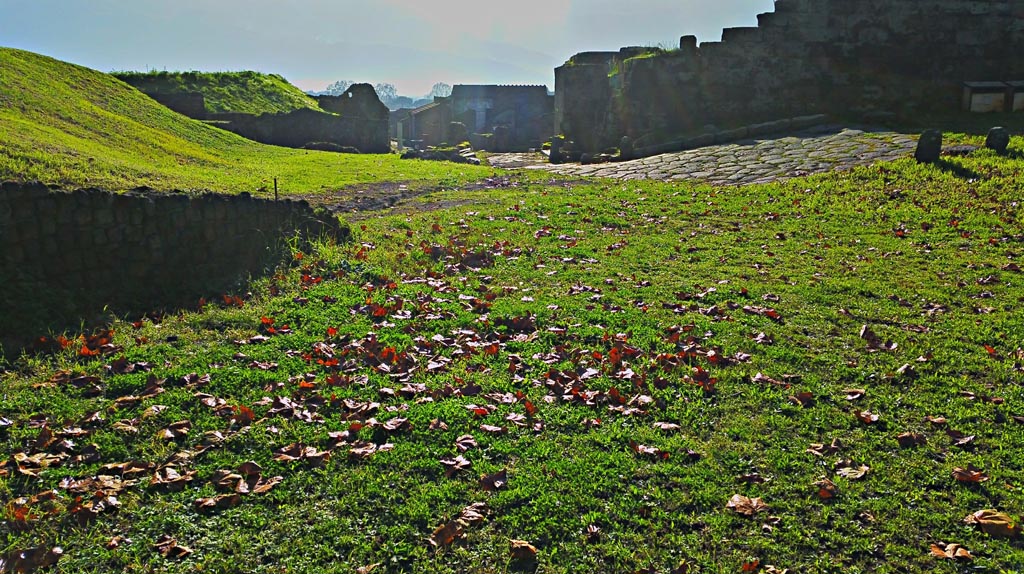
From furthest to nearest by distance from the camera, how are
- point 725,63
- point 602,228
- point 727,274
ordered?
point 725,63 < point 602,228 < point 727,274

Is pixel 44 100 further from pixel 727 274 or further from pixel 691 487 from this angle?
pixel 691 487

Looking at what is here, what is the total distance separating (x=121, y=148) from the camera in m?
13.2

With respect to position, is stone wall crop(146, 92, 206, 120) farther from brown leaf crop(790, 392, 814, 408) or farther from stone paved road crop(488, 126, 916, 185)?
brown leaf crop(790, 392, 814, 408)

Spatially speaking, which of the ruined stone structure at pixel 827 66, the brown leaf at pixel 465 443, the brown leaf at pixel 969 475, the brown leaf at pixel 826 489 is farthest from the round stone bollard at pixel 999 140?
the brown leaf at pixel 465 443

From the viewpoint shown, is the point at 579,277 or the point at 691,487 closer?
the point at 691,487

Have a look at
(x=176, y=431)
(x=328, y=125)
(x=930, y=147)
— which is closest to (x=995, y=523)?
(x=176, y=431)

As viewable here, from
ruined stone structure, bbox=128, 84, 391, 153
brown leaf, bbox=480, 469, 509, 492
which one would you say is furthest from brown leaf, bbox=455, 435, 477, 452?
ruined stone structure, bbox=128, 84, 391, 153

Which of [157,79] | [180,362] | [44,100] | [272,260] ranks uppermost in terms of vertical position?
[157,79]

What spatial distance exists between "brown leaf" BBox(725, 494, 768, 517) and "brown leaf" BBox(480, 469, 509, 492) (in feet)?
3.95

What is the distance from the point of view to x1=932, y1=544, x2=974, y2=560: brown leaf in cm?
324

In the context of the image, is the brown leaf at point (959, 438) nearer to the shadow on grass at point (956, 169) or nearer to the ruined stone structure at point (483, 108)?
the shadow on grass at point (956, 169)

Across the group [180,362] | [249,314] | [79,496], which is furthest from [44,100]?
[79,496]

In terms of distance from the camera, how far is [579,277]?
7820 mm

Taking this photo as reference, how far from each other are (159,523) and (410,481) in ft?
4.23
